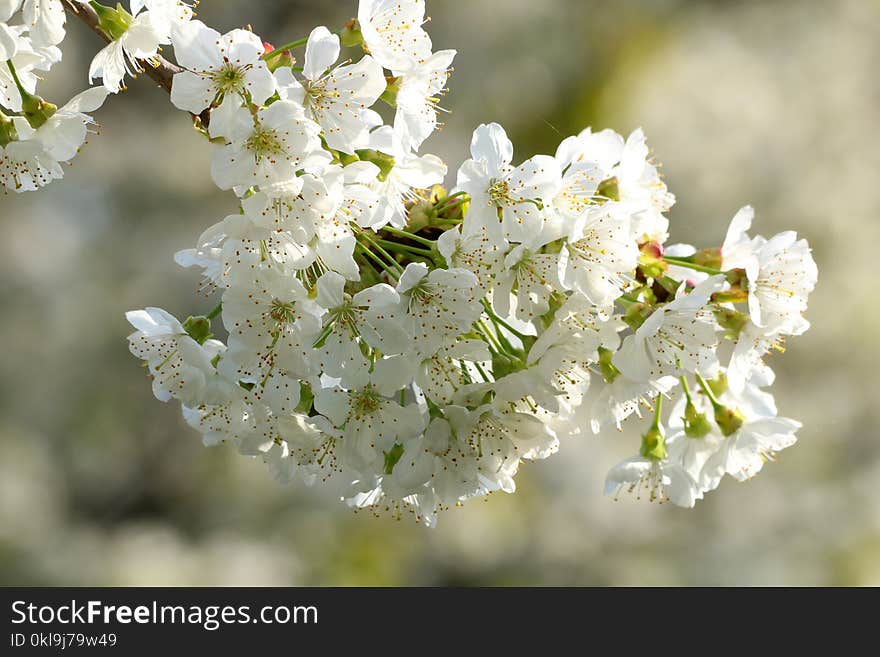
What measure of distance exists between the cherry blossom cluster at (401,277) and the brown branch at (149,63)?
12 millimetres

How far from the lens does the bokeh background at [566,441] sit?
468cm

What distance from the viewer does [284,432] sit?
104cm

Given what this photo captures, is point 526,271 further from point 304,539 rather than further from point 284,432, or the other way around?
point 304,539

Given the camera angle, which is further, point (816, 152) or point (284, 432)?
point (816, 152)

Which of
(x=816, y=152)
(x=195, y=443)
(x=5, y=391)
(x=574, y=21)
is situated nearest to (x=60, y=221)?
(x=5, y=391)

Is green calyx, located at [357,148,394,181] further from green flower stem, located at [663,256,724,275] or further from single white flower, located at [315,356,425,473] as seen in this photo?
green flower stem, located at [663,256,724,275]

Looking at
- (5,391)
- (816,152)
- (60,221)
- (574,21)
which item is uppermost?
(574,21)

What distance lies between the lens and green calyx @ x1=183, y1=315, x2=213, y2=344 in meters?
1.14

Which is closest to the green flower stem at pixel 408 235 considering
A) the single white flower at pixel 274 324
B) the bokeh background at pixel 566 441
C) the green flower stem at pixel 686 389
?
the single white flower at pixel 274 324

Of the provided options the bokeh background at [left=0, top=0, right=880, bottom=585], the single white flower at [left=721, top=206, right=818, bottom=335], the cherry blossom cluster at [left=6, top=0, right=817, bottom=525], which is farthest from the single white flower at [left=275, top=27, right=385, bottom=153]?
the bokeh background at [left=0, top=0, right=880, bottom=585]

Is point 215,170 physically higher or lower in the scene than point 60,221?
lower

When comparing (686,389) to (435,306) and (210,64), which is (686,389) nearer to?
(435,306)

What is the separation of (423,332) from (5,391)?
4.43 meters
